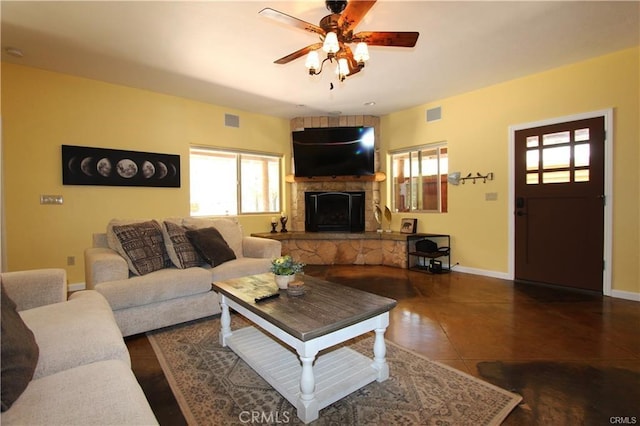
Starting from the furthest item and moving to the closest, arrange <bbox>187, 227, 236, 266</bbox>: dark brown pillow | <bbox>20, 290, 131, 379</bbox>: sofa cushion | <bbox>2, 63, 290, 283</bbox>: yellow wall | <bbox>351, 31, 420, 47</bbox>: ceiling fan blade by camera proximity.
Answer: <bbox>2, 63, 290, 283</bbox>: yellow wall → <bbox>187, 227, 236, 266</bbox>: dark brown pillow → <bbox>351, 31, 420, 47</bbox>: ceiling fan blade → <bbox>20, 290, 131, 379</bbox>: sofa cushion

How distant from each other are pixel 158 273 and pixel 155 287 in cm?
19

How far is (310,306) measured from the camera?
180 cm

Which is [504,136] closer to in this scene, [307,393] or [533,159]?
[533,159]

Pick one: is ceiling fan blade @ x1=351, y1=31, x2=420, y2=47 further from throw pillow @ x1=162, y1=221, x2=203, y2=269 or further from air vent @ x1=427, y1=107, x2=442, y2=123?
air vent @ x1=427, y1=107, x2=442, y2=123

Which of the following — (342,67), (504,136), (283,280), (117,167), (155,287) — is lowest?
(155,287)

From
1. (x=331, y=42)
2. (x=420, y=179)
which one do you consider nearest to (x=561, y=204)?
(x=420, y=179)

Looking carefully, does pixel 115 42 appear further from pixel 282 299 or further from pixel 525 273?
pixel 525 273

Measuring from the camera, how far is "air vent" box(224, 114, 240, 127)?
5129 millimetres

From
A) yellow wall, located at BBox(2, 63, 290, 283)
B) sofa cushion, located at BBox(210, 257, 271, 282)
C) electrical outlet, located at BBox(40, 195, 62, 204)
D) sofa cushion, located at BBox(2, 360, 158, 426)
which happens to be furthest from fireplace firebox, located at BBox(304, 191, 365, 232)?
sofa cushion, located at BBox(2, 360, 158, 426)

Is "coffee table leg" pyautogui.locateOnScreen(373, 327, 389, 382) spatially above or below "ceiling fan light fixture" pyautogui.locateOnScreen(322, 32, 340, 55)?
below

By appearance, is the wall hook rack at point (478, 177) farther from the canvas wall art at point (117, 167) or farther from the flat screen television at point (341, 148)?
the canvas wall art at point (117, 167)

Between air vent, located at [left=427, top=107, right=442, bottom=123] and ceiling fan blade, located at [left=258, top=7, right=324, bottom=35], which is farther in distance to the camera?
air vent, located at [left=427, top=107, right=442, bottom=123]

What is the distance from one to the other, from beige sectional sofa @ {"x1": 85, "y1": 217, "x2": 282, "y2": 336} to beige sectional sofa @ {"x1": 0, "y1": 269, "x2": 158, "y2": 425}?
752 millimetres

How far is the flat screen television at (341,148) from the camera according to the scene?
546 centimetres
